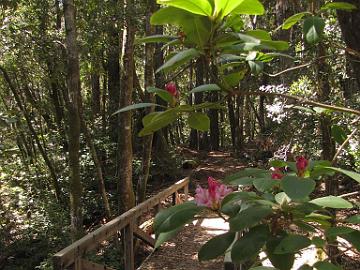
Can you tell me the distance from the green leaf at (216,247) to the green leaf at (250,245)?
7 cm

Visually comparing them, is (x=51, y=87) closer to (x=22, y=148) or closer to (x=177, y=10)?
(x=22, y=148)

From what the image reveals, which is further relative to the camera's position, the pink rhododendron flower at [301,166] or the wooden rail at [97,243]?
the wooden rail at [97,243]

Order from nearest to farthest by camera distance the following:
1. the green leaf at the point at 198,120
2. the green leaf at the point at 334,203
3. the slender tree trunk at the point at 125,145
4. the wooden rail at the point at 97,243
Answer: the green leaf at the point at 334,203 < the green leaf at the point at 198,120 < the wooden rail at the point at 97,243 < the slender tree trunk at the point at 125,145

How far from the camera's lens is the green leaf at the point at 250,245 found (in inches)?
36.4

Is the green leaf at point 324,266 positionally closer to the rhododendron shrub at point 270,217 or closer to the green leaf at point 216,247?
the rhododendron shrub at point 270,217

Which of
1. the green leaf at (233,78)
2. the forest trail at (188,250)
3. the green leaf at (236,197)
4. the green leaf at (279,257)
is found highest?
the green leaf at (233,78)

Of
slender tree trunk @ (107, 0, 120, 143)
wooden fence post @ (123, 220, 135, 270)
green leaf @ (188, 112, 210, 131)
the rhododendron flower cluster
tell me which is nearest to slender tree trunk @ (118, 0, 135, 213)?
slender tree trunk @ (107, 0, 120, 143)

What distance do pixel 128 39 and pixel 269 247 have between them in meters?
7.22

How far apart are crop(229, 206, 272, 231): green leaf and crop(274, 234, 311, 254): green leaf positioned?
0.07 metres

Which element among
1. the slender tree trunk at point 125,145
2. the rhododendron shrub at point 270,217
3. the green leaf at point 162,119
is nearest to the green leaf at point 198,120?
the green leaf at point 162,119

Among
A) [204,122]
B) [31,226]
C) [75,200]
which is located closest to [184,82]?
[31,226]

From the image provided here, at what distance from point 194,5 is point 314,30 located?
481 mm

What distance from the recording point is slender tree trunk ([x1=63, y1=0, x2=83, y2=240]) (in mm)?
6676

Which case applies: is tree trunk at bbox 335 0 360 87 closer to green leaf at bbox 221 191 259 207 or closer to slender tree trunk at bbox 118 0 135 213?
green leaf at bbox 221 191 259 207
